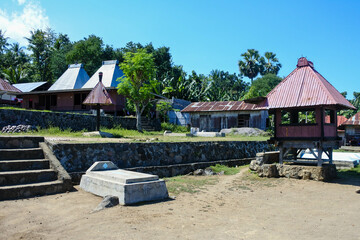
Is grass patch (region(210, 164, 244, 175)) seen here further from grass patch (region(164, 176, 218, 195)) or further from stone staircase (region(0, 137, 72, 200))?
stone staircase (region(0, 137, 72, 200))

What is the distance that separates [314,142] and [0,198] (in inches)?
404

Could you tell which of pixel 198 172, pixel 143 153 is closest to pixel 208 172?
pixel 198 172

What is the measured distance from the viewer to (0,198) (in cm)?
645

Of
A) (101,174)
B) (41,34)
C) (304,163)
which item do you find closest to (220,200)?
(101,174)

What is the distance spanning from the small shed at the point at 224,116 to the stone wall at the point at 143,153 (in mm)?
11588

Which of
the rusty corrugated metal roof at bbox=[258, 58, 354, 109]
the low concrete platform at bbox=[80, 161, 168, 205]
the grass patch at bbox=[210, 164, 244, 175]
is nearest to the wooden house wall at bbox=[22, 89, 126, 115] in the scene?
the grass patch at bbox=[210, 164, 244, 175]

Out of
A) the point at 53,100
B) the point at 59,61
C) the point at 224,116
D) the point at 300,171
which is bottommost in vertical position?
the point at 300,171

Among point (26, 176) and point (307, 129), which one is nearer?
point (26, 176)

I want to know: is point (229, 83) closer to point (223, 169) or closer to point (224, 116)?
point (224, 116)

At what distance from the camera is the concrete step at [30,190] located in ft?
21.5

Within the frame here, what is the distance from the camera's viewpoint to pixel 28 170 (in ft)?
25.0

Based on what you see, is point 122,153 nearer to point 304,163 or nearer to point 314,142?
point 314,142

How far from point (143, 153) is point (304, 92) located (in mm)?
6637

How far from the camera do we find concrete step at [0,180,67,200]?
259 inches
